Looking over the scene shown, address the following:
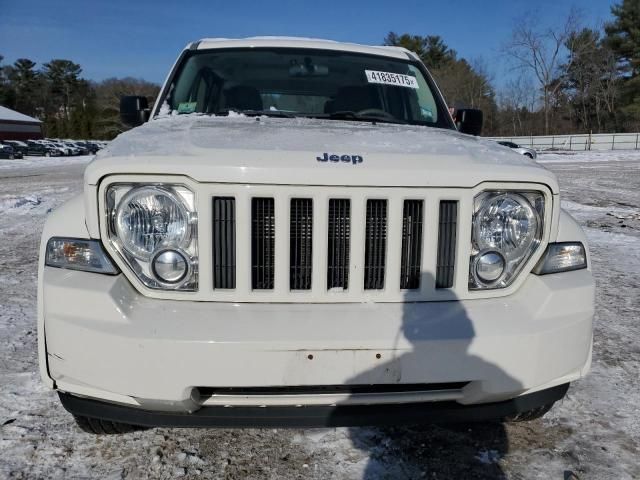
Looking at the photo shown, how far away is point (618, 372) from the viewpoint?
3.10 meters

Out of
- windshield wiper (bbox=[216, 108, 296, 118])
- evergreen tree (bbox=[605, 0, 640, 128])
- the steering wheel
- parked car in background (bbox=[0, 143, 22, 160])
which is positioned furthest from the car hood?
evergreen tree (bbox=[605, 0, 640, 128])

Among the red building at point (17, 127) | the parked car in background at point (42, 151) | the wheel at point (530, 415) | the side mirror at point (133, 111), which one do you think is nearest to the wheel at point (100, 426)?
the wheel at point (530, 415)

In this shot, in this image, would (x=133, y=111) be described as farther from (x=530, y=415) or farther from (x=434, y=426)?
(x=530, y=415)

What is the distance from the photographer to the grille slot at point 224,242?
6.23ft

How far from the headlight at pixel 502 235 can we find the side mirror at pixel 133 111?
2.51 meters

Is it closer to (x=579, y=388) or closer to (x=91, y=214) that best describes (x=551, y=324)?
(x=579, y=388)

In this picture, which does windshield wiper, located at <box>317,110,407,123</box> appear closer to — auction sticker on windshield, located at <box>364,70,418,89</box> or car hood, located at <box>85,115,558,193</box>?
auction sticker on windshield, located at <box>364,70,418,89</box>

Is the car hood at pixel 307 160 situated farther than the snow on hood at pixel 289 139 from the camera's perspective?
No

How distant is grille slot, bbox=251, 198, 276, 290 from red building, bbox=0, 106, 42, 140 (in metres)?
71.0

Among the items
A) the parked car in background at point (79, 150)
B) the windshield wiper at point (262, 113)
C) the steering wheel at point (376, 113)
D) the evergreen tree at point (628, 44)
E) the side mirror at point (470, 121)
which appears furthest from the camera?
the evergreen tree at point (628, 44)

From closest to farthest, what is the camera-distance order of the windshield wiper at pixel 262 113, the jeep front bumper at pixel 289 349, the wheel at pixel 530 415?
the jeep front bumper at pixel 289 349, the wheel at pixel 530 415, the windshield wiper at pixel 262 113

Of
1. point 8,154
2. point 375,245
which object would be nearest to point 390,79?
point 375,245

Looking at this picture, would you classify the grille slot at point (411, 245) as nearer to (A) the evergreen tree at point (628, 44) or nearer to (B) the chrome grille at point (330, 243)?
(B) the chrome grille at point (330, 243)

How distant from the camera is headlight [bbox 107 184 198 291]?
1928 millimetres
